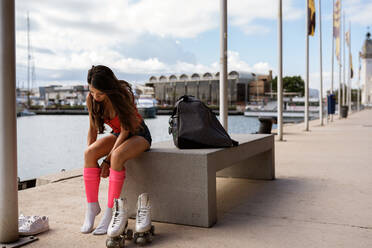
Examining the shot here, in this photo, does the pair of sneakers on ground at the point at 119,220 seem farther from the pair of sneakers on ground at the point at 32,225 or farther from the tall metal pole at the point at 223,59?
the tall metal pole at the point at 223,59

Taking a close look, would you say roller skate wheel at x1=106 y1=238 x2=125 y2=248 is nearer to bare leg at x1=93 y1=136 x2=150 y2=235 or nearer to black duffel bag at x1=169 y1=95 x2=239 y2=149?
bare leg at x1=93 y1=136 x2=150 y2=235

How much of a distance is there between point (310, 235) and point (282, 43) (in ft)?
31.9

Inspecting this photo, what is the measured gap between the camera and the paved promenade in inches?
117

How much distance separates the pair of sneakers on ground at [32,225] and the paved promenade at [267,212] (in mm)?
56

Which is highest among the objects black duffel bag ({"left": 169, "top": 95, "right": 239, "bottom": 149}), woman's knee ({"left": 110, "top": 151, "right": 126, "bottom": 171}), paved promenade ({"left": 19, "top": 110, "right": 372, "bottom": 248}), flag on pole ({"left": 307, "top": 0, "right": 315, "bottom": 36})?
flag on pole ({"left": 307, "top": 0, "right": 315, "bottom": 36})

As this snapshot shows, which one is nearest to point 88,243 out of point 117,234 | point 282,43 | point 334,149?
point 117,234

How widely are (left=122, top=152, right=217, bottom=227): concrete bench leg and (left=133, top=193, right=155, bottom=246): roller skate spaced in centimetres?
34

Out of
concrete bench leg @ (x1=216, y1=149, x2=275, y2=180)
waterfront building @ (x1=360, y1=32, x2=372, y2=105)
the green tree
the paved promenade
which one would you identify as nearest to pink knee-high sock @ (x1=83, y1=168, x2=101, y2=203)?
the paved promenade

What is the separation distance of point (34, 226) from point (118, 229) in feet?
2.41

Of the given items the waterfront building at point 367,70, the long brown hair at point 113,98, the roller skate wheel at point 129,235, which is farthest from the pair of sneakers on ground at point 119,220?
the waterfront building at point 367,70

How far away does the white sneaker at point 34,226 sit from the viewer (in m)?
3.07

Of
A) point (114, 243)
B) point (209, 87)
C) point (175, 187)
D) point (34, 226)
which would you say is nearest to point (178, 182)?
point (175, 187)

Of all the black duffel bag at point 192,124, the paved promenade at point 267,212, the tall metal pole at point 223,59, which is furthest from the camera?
the tall metal pole at point 223,59

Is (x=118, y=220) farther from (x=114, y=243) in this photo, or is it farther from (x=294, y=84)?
(x=294, y=84)
